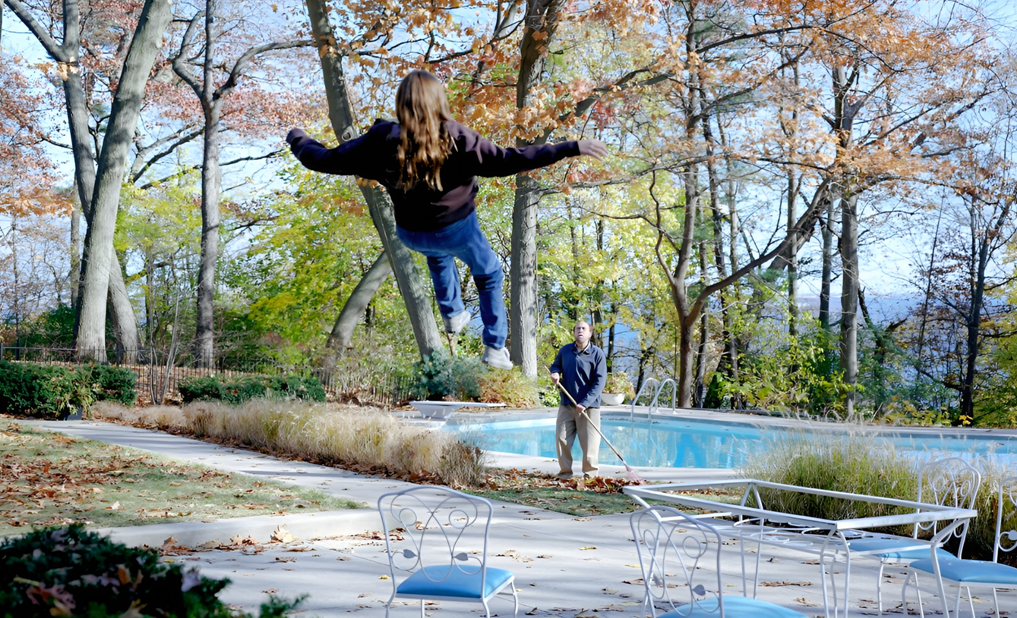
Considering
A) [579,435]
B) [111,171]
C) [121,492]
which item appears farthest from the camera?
[111,171]

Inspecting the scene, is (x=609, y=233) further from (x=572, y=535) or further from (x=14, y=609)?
(x=14, y=609)

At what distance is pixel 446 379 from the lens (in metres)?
17.0

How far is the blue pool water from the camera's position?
13.4 m

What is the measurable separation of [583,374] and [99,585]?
287 inches

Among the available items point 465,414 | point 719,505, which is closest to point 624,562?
point 719,505

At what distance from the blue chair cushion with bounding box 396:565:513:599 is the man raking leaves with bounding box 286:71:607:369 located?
4.70 feet

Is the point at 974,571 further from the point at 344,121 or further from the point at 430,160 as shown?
the point at 344,121

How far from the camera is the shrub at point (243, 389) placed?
1486 centimetres

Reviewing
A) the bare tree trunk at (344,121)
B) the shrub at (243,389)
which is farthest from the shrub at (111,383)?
the bare tree trunk at (344,121)

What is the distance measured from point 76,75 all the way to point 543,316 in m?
14.0

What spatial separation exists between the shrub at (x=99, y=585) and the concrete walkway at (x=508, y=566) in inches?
80.4

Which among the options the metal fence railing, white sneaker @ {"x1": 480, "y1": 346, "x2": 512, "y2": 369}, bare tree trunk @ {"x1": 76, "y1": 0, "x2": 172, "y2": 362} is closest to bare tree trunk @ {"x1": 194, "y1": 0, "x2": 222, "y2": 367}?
the metal fence railing

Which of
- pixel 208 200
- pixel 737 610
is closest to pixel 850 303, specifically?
pixel 208 200

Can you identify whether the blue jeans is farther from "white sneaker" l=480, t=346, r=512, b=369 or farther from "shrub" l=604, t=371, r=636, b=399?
"shrub" l=604, t=371, r=636, b=399
